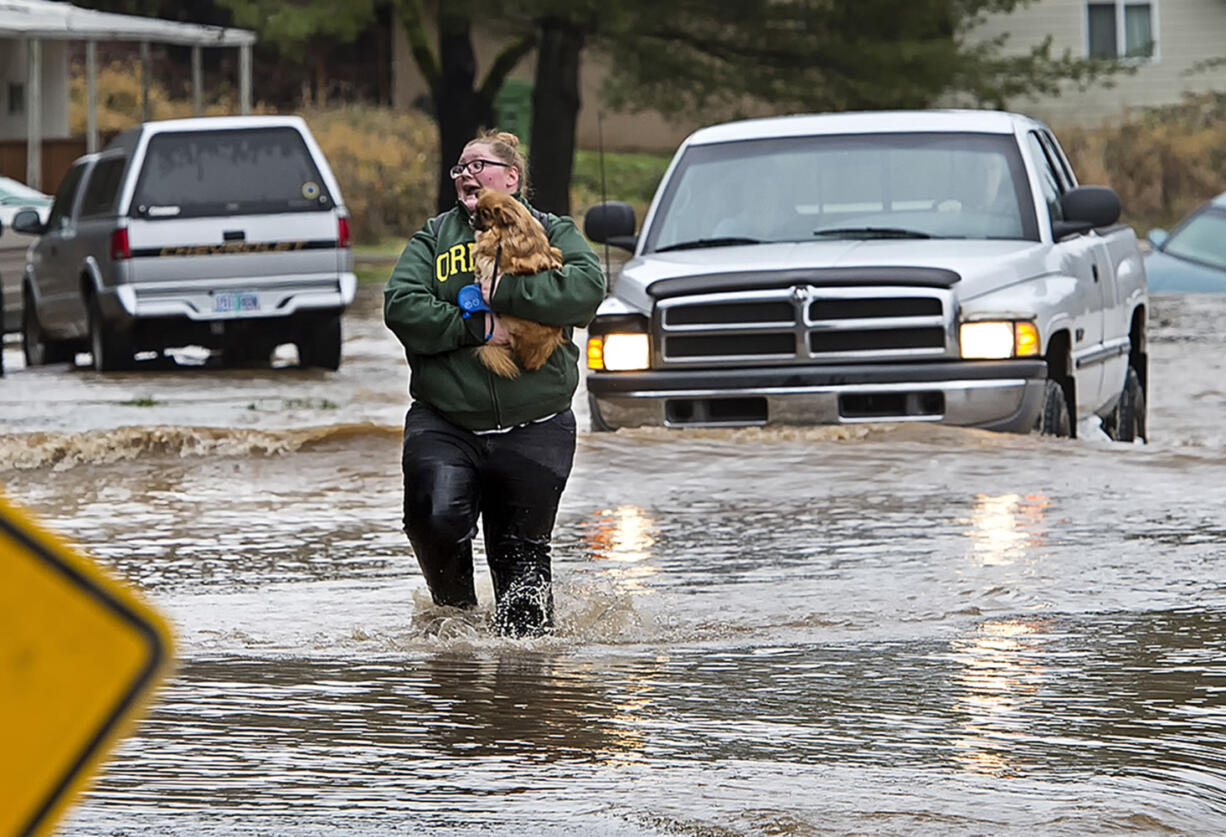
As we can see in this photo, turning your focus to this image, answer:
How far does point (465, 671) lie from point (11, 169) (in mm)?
31569

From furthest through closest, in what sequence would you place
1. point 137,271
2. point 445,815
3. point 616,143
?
point 616,143 → point 137,271 → point 445,815

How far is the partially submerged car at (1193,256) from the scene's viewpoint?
21469mm

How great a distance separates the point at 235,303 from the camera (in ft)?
63.4

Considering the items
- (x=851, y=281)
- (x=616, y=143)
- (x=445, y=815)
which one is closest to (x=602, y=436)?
(x=851, y=281)

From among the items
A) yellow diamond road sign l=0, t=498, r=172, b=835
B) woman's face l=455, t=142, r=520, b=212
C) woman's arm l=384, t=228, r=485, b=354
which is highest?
woman's face l=455, t=142, r=520, b=212

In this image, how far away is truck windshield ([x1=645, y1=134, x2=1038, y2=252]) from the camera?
12188mm

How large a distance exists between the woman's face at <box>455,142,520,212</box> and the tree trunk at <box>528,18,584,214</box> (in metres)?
28.8

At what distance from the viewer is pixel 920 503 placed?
1069cm

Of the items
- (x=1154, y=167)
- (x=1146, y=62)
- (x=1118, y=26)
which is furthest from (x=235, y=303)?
(x=1118, y=26)

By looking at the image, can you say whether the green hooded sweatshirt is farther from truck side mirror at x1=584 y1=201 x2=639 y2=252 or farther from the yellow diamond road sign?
truck side mirror at x1=584 y1=201 x2=639 y2=252

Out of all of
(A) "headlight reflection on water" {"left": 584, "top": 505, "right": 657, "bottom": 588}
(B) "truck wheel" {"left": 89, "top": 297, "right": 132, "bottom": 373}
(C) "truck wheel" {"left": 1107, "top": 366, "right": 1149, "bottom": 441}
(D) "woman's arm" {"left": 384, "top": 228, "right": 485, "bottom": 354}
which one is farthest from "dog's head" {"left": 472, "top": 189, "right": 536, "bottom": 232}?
(B) "truck wheel" {"left": 89, "top": 297, "right": 132, "bottom": 373}

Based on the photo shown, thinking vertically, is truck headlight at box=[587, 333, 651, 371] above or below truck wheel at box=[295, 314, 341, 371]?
above

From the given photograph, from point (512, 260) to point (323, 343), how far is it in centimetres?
1291

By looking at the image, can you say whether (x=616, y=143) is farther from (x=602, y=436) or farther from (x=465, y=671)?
(x=465, y=671)
